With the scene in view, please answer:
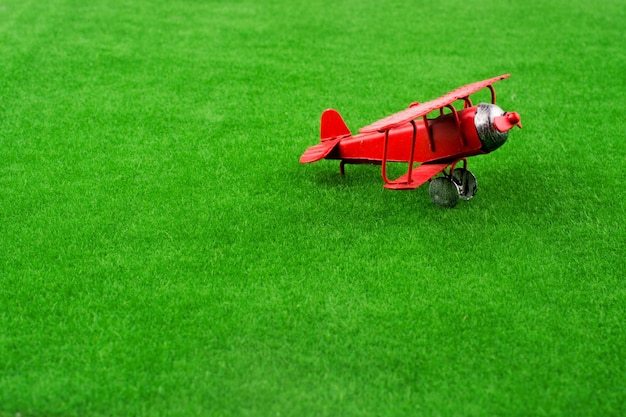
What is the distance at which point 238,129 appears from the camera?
5.16m

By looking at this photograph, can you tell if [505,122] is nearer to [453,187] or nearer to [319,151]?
[453,187]

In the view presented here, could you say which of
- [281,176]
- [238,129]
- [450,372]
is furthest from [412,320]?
[238,129]

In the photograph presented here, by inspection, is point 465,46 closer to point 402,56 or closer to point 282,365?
point 402,56

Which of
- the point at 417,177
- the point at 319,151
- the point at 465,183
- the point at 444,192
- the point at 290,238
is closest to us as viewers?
the point at 290,238

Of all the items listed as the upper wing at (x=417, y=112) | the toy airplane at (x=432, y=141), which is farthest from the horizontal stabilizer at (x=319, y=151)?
the upper wing at (x=417, y=112)

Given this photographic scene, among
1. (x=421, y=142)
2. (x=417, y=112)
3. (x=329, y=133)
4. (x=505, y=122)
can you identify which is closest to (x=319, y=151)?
(x=329, y=133)

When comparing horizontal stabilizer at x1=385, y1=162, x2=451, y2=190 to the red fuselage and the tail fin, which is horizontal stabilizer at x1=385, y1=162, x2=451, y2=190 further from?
the tail fin

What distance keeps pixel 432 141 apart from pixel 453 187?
296 millimetres

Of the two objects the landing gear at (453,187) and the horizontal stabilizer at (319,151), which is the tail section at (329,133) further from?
the landing gear at (453,187)

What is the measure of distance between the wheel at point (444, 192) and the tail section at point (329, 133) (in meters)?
0.66

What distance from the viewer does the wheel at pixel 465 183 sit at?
167 inches

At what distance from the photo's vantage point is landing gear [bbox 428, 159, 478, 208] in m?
4.16

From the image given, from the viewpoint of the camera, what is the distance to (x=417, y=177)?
160 inches

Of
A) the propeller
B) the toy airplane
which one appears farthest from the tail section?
the propeller
